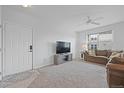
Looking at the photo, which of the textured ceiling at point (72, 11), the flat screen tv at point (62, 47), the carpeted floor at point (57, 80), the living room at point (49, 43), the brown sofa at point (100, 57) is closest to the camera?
the carpeted floor at point (57, 80)

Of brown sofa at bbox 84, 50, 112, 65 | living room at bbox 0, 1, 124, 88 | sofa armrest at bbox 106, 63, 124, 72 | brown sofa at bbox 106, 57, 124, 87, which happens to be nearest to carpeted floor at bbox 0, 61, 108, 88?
living room at bbox 0, 1, 124, 88

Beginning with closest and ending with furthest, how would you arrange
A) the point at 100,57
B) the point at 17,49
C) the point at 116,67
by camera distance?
the point at 116,67 < the point at 17,49 < the point at 100,57

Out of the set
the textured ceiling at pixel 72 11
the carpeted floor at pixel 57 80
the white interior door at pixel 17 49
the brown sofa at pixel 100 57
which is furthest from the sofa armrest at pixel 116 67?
the brown sofa at pixel 100 57

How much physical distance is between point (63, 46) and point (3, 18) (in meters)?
4.01

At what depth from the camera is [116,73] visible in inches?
105

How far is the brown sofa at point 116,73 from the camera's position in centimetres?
259

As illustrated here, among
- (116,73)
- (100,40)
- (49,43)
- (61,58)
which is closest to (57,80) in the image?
(116,73)

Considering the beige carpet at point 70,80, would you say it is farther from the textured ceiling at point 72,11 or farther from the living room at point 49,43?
the textured ceiling at point 72,11

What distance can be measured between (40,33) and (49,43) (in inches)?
37.0

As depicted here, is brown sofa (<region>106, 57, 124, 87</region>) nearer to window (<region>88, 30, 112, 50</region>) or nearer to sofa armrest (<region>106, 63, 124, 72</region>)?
sofa armrest (<region>106, 63, 124, 72</region>)

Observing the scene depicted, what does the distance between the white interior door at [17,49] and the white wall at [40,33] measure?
27 cm

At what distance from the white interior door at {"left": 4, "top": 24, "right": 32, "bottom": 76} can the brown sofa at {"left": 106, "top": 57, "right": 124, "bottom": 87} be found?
10.8ft

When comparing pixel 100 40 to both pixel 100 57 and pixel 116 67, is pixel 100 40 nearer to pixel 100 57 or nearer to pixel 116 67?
pixel 100 57
